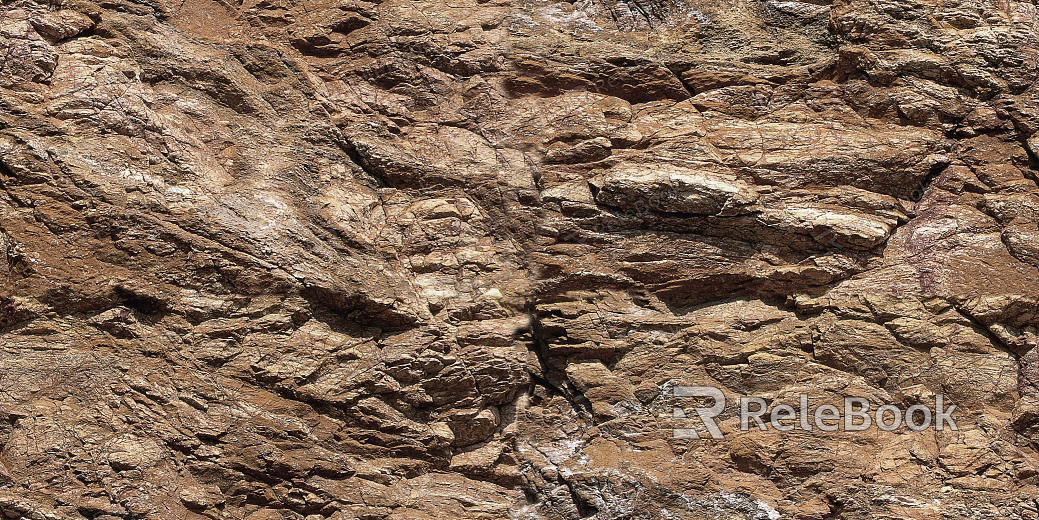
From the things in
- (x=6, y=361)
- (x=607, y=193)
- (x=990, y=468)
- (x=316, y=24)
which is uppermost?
(x=316, y=24)

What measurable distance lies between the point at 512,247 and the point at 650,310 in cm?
178

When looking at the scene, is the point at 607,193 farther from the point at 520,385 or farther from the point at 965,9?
the point at 965,9

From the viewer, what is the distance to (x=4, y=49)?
8.49 m

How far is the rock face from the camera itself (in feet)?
25.7

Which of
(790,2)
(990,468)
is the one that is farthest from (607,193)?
(990,468)

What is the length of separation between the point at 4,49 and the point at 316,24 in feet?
11.3

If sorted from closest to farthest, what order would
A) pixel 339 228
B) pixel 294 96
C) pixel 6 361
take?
pixel 6 361 → pixel 339 228 → pixel 294 96

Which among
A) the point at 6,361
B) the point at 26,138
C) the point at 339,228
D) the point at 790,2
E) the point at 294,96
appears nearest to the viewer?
the point at 6,361

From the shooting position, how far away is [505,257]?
9.20 m

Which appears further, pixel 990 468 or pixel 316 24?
pixel 316 24

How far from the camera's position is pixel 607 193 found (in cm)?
922

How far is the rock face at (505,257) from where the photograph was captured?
783 cm

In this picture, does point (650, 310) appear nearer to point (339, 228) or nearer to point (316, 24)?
point (339, 228)

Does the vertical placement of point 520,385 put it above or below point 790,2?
below
